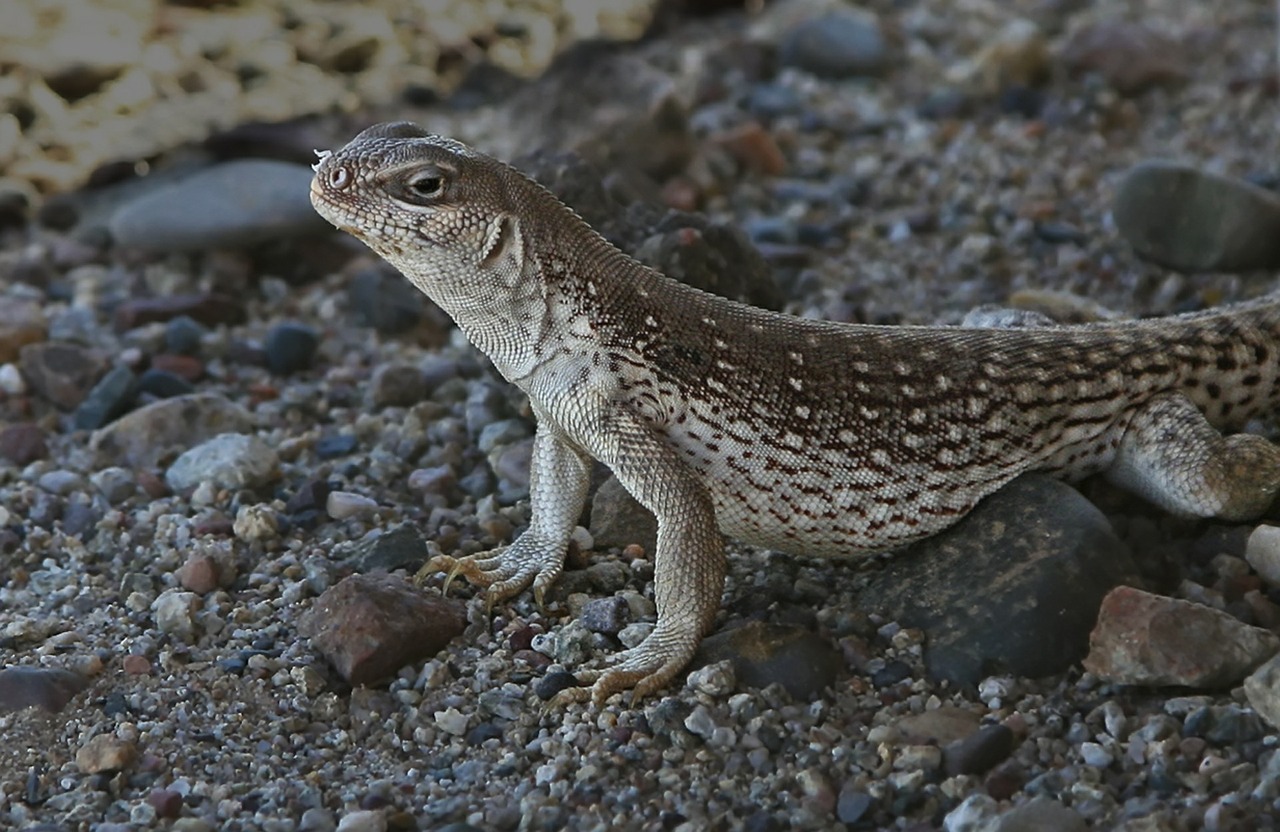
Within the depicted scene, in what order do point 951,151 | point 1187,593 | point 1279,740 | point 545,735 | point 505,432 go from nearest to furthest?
point 1279,740 < point 545,735 < point 1187,593 < point 505,432 < point 951,151

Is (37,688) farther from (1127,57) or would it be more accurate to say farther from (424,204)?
(1127,57)

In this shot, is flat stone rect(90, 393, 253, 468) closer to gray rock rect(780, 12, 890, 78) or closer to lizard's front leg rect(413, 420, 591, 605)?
lizard's front leg rect(413, 420, 591, 605)

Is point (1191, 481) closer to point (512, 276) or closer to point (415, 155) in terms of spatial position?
point (512, 276)

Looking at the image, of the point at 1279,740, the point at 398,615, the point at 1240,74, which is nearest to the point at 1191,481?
the point at 1279,740

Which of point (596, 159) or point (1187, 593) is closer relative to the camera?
point (1187, 593)

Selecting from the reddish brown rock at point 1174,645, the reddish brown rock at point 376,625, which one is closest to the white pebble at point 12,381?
the reddish brown rock at point 376,625

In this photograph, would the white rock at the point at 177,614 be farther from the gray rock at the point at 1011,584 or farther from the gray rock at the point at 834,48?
the gray rock at the point at 834,48

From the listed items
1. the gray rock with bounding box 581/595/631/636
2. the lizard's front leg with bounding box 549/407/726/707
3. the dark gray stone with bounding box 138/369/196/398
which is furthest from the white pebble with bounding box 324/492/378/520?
the lizard's front leg with bounding box 549/407/726/707

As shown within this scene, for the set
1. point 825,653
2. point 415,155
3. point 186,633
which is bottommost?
point 186,633
